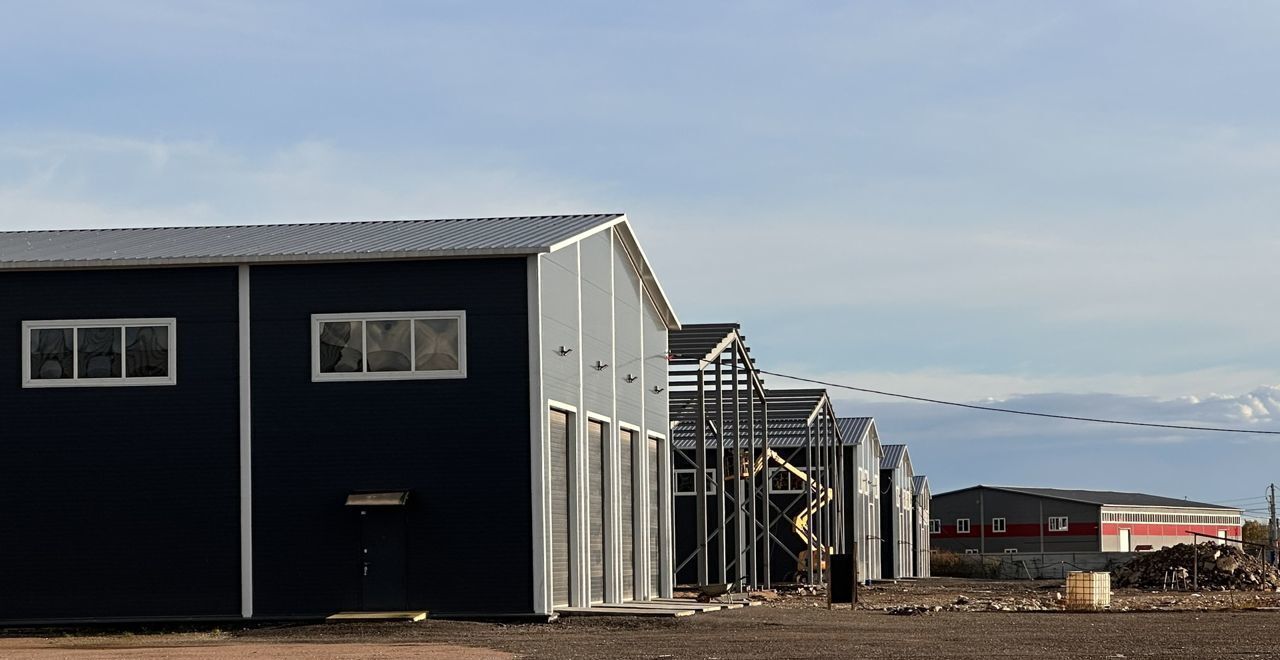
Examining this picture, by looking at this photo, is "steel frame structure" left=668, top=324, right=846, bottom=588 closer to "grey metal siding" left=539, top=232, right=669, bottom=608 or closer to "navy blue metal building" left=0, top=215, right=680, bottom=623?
"grey metal siding" left=539, top=232, right=669, bottom=608

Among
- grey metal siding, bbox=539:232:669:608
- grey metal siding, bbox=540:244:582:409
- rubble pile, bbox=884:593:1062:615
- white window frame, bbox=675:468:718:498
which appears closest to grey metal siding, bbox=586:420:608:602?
grey metal siding, bbox=539:232:669:608

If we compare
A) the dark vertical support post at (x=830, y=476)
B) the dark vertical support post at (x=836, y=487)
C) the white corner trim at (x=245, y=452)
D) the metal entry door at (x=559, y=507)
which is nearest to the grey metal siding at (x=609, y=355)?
the metal entry door at (x=559, y=507)

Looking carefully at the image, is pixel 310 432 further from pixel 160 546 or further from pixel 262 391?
pixel 160 546

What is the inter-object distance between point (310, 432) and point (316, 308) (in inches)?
86.3

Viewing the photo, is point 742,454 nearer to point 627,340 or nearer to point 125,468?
point 627,340

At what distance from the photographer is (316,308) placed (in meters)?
30.5

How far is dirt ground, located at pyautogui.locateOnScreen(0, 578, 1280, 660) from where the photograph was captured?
22906 mm

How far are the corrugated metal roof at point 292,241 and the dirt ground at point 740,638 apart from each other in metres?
6.47

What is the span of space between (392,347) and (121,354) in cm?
491

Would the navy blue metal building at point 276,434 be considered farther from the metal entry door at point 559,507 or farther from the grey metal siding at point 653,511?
the grey metal siding at point 653,511

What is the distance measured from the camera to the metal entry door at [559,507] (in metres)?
31.9

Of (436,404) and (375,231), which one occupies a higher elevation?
(375,231)

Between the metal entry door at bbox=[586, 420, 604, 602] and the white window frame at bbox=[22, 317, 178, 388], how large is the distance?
27.2 feet

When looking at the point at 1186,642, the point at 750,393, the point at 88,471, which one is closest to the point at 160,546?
the point at 88,471
